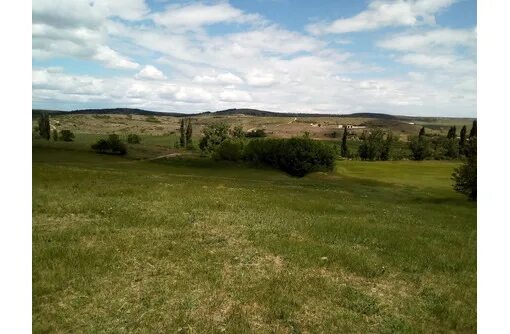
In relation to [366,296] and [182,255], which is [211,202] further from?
[366,296]

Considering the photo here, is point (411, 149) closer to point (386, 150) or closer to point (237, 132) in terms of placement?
point (386, 150)

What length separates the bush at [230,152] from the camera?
101 meters

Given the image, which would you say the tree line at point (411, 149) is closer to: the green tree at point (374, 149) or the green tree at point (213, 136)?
the green tree at point (374, 149)

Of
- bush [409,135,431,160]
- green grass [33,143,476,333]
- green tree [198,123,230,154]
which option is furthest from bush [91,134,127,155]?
bush [409,135,431,160]

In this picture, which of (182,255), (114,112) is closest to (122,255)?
(182,255)

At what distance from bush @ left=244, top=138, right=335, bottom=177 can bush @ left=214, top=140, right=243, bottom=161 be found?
745 cm

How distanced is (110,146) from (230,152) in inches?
1163

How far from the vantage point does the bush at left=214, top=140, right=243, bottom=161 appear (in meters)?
101

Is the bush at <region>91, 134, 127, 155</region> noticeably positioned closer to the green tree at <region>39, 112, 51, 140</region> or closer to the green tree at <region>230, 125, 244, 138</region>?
the green tree at <region>39, 112, 51, 140</region>

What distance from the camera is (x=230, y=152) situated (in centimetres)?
10231

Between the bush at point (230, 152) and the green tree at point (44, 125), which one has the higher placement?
the green tree at point (44, 125)

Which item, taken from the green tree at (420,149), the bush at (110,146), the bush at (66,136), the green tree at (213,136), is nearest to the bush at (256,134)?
the green tree at (213,136)

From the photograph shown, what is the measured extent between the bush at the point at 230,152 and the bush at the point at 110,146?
2422 centimetres
